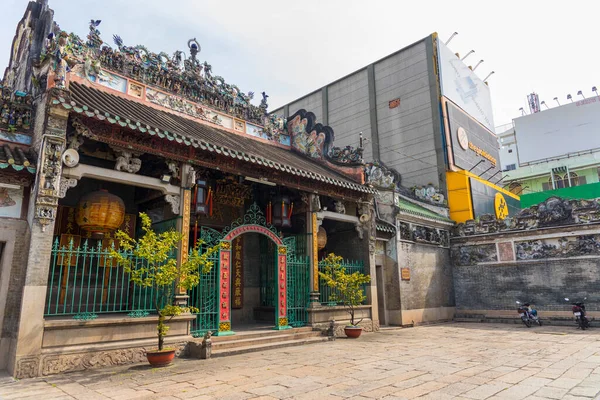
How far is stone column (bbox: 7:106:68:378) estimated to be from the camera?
5930mm

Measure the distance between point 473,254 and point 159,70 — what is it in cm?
1359

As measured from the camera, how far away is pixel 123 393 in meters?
5.05

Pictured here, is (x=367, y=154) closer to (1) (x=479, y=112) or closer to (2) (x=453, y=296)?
(1) (x=479, y=112)

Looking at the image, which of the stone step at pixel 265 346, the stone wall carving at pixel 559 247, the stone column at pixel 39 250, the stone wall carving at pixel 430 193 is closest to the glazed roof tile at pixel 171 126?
the stone column at pixel 39 250

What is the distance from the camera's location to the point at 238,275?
11547mm

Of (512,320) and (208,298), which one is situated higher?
(208,298)

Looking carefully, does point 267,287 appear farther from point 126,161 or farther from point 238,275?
point 126,161

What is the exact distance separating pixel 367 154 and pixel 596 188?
12.4 metres

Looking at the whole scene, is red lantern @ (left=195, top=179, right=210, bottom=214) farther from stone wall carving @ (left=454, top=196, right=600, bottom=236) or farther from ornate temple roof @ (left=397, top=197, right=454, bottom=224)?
stone wall carving @ (left=454, top=196, right=600, bottom=236)

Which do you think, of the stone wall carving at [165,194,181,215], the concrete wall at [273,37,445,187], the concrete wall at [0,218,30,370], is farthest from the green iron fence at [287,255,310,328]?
the concrete wall at [273,37,445,187]

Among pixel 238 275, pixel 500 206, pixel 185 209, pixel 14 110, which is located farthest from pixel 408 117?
pixel 14 110

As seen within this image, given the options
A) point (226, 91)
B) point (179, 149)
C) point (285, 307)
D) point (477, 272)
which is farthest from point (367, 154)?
point (179, 149)

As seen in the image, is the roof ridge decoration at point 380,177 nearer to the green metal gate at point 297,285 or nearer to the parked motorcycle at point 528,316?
the green metal gate at point 297,285

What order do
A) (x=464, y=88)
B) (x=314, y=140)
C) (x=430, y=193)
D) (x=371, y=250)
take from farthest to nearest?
(x=464, y=88) < (x=430, y=193) < (x=314, y=140) < (x=371, y=250)
